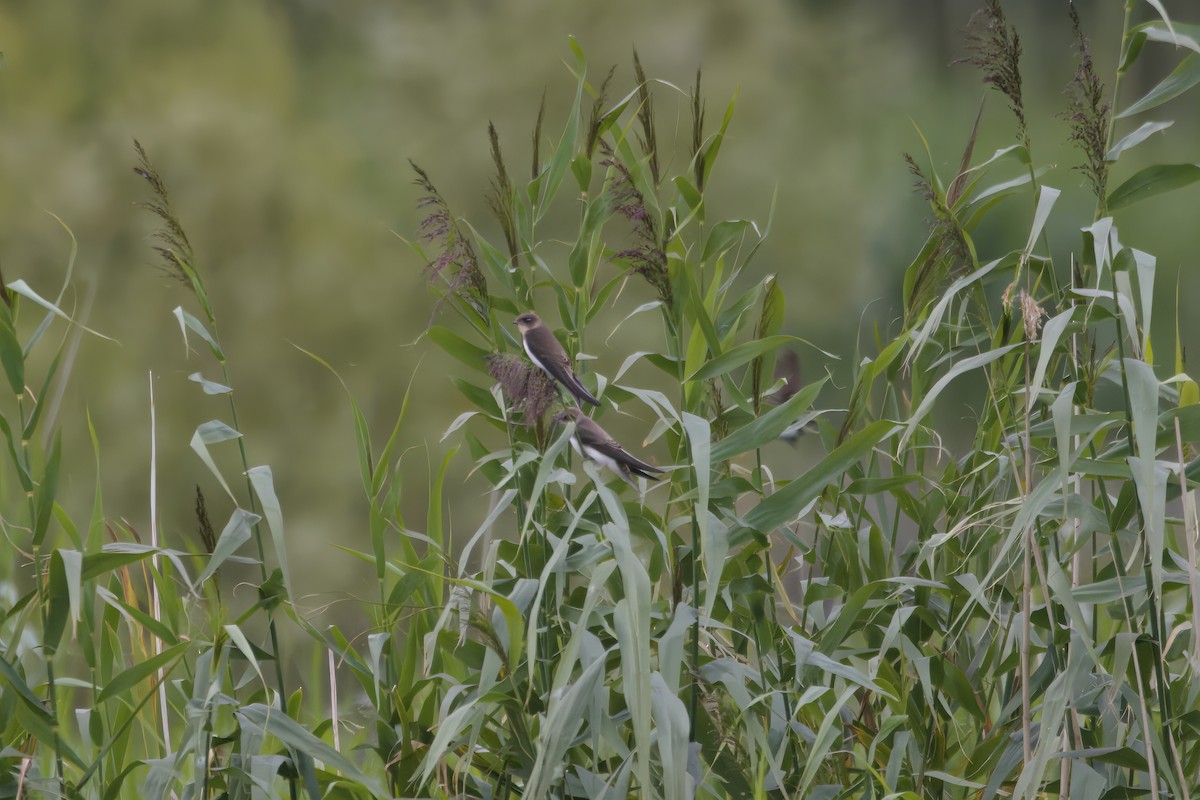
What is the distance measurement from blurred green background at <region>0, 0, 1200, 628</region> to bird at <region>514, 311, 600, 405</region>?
114 inches

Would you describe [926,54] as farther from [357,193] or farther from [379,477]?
[379,477]

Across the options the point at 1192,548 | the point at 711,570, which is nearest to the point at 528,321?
the point at 711,570

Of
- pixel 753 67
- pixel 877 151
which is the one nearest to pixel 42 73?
pixel 753 67

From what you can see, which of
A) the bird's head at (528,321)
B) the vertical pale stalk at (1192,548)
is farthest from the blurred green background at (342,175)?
the vertical pale stalk at (1192,548)

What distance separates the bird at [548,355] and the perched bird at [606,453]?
29 mm

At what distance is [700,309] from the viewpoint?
0.96 metres

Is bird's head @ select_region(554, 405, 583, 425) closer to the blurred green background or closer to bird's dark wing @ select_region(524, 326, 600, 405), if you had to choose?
bird's dark wing @ select_region(524, 326, 600, 405)

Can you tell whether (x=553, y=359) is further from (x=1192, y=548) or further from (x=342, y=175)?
(x=342, y=175)

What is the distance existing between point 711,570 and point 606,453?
0.25 meters

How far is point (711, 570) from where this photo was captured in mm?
824

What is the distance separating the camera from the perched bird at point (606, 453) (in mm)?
1040

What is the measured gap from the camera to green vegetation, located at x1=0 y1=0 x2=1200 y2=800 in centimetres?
85

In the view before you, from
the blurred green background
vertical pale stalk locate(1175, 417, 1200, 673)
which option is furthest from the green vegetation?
the blurred green background

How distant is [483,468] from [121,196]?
386cm
